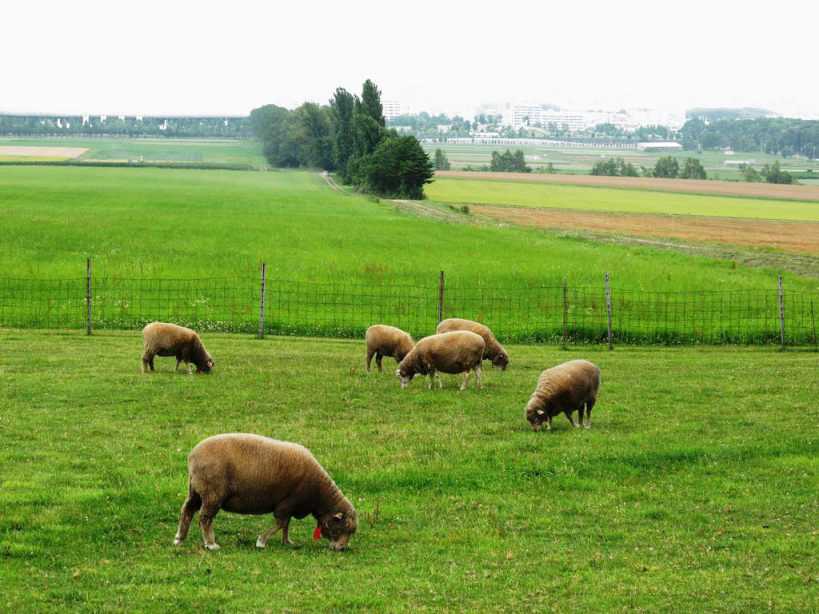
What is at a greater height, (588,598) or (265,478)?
(265,478)

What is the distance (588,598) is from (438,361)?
10.4 m

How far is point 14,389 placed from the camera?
18625 millimetres

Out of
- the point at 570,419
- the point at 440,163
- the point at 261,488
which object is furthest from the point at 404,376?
the point at 440,163

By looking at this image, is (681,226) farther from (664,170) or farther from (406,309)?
(664,170)

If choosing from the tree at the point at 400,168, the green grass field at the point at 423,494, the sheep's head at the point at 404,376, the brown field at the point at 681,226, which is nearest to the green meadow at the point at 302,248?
the brown field at the point at 681,226

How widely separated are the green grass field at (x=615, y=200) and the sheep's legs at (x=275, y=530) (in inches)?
3684

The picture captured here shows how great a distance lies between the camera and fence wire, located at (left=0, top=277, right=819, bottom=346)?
30.9 m

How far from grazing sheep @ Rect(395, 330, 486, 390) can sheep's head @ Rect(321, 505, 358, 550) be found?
28.8 feet

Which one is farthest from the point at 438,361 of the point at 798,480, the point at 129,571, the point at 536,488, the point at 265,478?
the point at 129,571

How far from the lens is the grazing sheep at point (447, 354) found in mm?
19953

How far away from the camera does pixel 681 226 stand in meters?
84.2

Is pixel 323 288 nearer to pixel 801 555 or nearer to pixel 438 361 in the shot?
pixel 438 361

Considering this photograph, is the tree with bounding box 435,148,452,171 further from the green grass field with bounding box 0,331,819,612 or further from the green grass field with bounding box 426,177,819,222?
the green grass field with bounding box 0,331,819,612

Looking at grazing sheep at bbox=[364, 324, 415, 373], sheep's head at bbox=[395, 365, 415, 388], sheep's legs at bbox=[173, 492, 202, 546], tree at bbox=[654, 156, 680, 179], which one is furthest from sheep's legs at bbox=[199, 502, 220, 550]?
tree at bbox=[654, 156, 680, 179]
